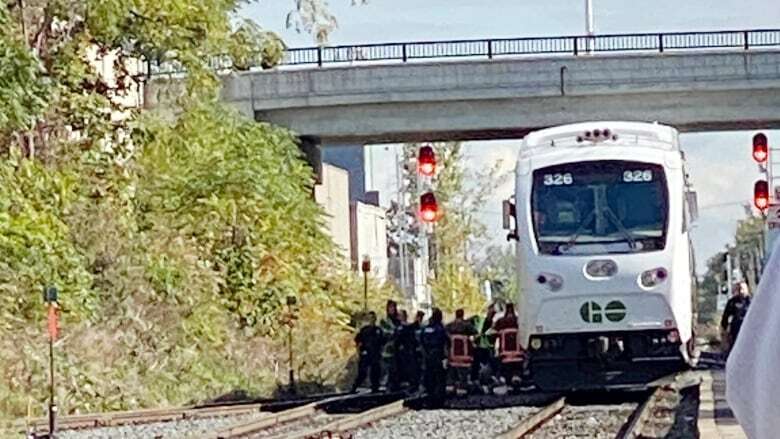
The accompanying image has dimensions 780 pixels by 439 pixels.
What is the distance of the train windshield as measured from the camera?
75.6 ft

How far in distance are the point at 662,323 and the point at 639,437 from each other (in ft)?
17.4

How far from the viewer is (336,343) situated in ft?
120

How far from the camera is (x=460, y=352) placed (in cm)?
2753

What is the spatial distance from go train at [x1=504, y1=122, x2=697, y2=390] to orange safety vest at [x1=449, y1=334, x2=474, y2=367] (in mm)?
3889

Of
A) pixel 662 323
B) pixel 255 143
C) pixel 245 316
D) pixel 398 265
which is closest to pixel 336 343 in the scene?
pixel 245 316

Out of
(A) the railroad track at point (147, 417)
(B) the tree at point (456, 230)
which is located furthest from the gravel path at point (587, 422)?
(B) the tree at point (456, 230)

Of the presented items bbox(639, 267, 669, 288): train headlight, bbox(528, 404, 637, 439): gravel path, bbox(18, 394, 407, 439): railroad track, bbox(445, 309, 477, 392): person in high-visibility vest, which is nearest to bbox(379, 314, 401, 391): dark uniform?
bbox(445, 309, 477, 392): person in high-visibility vest

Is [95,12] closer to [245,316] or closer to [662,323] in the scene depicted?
[245,316]

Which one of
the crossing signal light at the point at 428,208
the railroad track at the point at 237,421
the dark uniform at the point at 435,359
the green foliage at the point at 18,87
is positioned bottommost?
the railroad track at the point at 237,421

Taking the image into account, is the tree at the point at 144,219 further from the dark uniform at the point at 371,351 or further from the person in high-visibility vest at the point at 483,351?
the person in high-visibility vest at the point at 483,351

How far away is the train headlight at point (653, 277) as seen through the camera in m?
22.9

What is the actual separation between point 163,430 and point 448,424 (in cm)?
336

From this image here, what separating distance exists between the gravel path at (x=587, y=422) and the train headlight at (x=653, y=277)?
1.57m

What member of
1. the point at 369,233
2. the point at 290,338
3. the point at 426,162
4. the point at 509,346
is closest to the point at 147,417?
the point at 509,346
